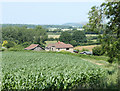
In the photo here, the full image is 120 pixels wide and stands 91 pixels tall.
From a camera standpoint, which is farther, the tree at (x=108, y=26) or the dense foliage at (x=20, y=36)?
the dense foliage at (x=20, y=36)

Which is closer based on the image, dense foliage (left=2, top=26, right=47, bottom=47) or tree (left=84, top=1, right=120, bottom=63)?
tree (left=84, top=1, right=120, bottom=63)

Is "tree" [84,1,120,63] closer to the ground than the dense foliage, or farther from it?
farther from it

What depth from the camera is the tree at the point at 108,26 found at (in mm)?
5371

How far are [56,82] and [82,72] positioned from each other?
2.52 meters

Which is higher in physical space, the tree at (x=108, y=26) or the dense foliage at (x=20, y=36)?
the tree at (x=108, y=26)

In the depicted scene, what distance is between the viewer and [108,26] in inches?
224

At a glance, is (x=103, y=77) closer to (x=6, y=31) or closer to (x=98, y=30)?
(x=98, y=30)

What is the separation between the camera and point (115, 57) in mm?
5449

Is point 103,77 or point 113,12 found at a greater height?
point 113,12

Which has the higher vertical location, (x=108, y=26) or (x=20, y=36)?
(x=108, y=26)

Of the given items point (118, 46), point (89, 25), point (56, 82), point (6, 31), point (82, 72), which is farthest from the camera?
point (6, 31)

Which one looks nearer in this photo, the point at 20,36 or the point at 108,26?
the point at 108,26

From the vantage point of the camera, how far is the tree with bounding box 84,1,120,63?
17.6 feet

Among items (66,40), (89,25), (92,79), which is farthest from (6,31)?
(89,25)
